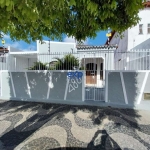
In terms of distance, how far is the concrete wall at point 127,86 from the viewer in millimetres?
6270

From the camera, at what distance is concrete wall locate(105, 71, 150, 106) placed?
20.6 feet

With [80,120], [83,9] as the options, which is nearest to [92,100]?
[80,120]

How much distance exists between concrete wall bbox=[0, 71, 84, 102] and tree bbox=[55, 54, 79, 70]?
20.4 inches

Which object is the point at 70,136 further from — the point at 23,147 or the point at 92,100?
the point at 92,100

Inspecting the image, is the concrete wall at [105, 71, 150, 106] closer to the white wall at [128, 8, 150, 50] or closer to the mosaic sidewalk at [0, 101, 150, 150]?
the mosaic sidewalk at [0, 101, 150, 150]

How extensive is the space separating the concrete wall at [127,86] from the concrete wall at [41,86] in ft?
4.86

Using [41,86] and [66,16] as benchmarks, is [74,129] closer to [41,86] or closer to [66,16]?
[66,16]

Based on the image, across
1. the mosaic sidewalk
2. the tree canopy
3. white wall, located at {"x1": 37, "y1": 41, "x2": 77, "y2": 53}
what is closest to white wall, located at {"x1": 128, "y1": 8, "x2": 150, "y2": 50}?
white wall, located at {"x1": 37, "y1": 41, "x2": 77, "y2": 53}

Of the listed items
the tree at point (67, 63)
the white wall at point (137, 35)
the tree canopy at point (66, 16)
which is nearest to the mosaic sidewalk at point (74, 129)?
the tree at point (67, 63)

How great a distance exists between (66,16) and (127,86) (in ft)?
16.3

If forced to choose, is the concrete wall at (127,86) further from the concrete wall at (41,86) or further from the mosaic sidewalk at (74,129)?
the concrete wall at (41,86)

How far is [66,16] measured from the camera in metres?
2.63

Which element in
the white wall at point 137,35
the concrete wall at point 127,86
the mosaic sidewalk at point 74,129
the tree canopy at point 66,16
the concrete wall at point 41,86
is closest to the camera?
the tree canopy at point 66,16

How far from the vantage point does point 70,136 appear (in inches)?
152
